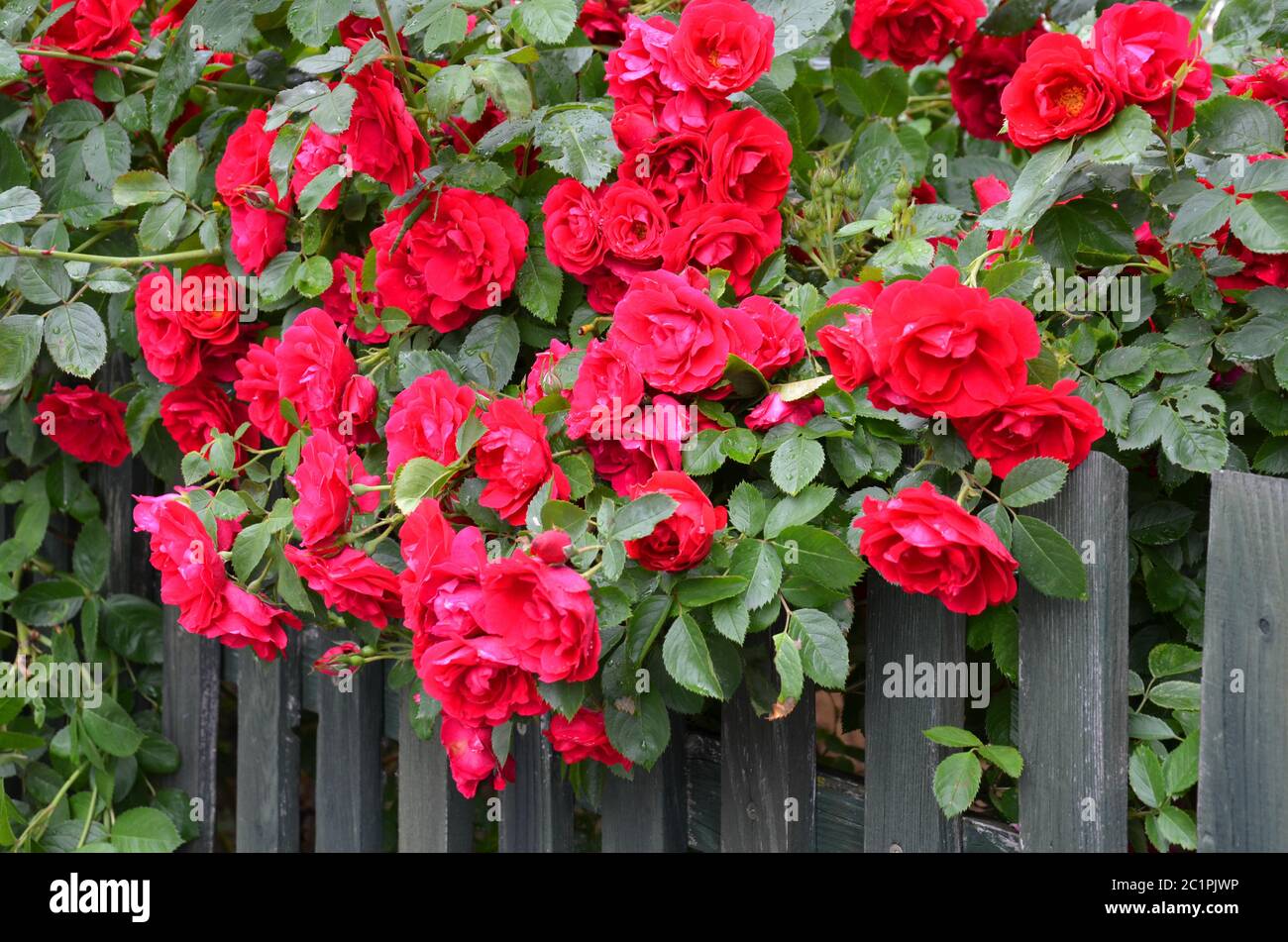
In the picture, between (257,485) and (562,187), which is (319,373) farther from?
(562,187)

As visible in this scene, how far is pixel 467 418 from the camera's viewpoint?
4.29ft

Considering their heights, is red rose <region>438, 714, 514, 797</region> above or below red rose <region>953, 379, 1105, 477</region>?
below

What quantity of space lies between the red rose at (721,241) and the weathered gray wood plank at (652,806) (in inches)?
22.0

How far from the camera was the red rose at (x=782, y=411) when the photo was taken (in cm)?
126

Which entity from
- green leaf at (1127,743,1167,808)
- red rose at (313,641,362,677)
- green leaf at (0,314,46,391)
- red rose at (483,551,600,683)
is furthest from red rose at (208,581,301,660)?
green leaf at (1127,743,1167,808)

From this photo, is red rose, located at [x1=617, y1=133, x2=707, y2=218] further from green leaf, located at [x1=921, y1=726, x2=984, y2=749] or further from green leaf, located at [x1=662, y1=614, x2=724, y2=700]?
green leaf, located at [x1=921, y1=726, x2=984, y2=749]

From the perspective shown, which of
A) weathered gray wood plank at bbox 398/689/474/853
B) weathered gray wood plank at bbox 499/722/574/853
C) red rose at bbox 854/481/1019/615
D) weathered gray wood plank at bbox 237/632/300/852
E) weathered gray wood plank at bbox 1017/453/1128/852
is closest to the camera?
red rose at bbox 854/481/1019/615

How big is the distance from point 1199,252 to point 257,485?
120cm

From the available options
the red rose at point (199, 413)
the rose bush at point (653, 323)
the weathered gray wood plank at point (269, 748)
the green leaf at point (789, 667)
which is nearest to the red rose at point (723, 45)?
the rose bush at point (653, 323)

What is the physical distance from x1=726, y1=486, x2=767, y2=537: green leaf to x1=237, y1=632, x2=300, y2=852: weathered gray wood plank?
1055 mm

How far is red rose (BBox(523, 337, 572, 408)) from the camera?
4.51 ft

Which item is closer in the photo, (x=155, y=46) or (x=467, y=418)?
(x=467, y=418)

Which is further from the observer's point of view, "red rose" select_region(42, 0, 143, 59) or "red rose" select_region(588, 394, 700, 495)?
"red rose" select_region(42, 0, 143, 59)
